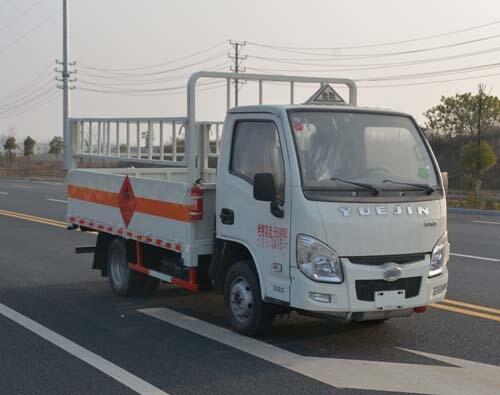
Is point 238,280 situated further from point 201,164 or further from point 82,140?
point 82,140

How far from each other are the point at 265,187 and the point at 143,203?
2.34m

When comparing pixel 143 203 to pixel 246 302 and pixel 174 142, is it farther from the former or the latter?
pixel 246 302

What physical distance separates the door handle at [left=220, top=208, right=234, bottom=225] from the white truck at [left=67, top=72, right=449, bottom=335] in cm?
2

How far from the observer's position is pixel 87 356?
637 centimetres

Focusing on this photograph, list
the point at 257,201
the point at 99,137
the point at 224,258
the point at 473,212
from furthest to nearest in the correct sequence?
the point at 473,212, the point at 99,137, the point at 224,258, the point at 257,201

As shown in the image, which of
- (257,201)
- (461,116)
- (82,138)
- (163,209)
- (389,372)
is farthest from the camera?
(461,116)

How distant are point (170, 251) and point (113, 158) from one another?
1.72 metres

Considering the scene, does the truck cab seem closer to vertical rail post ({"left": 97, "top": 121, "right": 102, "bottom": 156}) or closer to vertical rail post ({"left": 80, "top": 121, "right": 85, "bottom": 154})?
vertical rail post ({"left": 97, "top": 121, "right": 102, "bottom": 156})

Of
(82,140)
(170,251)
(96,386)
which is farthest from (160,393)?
(82,140)

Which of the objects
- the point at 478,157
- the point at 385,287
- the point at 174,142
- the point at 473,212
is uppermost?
the point at 478,157

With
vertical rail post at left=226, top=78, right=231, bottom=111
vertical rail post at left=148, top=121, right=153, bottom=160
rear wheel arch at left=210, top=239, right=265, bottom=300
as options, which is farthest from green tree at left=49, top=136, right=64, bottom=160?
rear wheel arch at left=210, top=239, right=265, bottom=300

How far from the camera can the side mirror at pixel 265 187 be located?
633 cm

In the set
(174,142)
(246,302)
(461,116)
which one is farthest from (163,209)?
(461,116)

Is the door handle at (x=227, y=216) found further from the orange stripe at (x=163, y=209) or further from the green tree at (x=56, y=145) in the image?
the green tree at (x=56, y=145)
